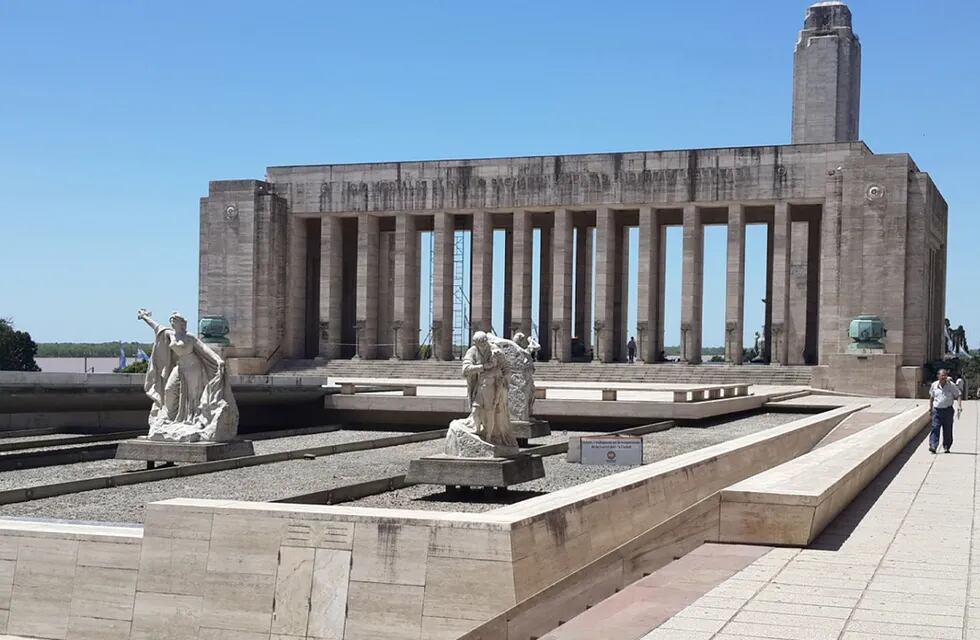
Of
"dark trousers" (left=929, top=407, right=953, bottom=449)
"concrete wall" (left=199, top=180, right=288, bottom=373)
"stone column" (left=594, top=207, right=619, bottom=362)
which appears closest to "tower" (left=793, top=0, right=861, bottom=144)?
"stone column" (left=594, top=207, right=619, bottom=362)

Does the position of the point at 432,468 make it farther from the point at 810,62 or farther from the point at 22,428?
the point at 810,62

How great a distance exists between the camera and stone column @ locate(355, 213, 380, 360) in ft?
150

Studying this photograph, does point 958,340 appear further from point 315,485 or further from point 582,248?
point 315,485

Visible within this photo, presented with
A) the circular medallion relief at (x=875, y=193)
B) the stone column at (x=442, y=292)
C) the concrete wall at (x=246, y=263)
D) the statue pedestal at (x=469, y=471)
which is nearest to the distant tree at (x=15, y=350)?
the concrete wall at (x=246, y=263)

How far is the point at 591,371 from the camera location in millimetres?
41188

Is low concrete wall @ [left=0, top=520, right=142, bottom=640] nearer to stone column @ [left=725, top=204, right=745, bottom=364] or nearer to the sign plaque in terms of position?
the sign plaque

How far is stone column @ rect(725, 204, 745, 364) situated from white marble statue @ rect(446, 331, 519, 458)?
28.3 m

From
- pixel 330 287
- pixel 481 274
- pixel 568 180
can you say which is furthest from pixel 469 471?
pixel 330 287

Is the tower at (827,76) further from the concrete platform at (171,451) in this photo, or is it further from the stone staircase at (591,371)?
the concrete platform at (171,451)

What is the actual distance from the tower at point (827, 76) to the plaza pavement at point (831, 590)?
45.8 meters

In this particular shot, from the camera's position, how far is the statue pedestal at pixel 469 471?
13523 mm

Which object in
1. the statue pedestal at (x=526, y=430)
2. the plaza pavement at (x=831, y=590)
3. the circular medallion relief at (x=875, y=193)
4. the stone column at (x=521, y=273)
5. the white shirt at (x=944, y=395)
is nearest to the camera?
the plaza pavement at (x=831, y=590)

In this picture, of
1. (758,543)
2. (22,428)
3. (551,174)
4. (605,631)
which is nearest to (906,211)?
(551,174)

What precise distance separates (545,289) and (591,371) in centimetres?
856
